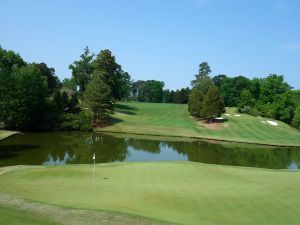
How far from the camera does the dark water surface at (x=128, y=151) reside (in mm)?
37000

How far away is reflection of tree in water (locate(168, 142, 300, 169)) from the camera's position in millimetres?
40250

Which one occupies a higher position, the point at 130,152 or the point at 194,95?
the point at 194,95

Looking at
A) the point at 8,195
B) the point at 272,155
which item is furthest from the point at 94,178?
the point at 272,155

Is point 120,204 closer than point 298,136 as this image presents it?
Yes

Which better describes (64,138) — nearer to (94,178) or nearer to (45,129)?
(45,129)

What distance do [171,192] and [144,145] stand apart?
32053mm

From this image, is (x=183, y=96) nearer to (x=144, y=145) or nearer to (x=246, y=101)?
(x=246, y=101)

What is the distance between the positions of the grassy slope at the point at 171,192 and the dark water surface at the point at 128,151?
36.9ft

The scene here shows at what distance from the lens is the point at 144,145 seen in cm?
5106

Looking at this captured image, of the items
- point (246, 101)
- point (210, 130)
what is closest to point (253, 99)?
point (246, 101)

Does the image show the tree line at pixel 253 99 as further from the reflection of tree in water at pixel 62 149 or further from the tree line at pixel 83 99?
the reflection of tree in water at pixel 62 149

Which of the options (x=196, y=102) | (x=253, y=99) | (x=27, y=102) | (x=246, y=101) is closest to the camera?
(x=27, y=102)

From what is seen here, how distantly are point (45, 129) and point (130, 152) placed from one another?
79.5 ft

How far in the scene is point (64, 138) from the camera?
53.4 metres
